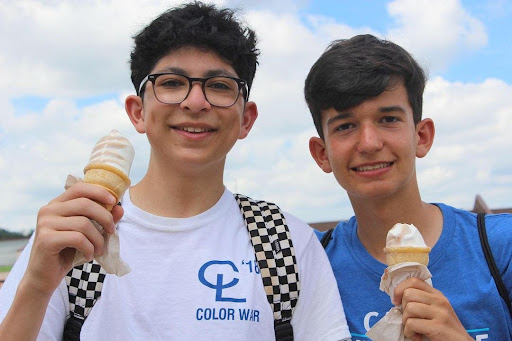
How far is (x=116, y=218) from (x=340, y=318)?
1.49 metres

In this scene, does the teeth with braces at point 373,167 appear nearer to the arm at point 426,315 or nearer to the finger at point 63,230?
the arm at point 426,315

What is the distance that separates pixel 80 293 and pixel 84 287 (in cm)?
4

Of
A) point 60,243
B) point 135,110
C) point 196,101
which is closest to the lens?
point 60,243

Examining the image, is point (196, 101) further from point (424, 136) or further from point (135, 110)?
point (424, 136)

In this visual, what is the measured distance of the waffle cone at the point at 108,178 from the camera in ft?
8.88

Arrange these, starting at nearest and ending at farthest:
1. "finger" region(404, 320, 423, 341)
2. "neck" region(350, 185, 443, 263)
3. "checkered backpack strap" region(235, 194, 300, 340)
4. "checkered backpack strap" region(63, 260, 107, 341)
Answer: "finger" region(404, 320, 423, 341)
"checkered backpack strap" region(63, 260, 107, 341)
"checkered backpack strap" region(235, 194, 300, 340)
"neck" region(350, 185, 443, 263)

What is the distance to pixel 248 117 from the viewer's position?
12.7 feet

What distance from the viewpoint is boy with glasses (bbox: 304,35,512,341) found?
3510mm

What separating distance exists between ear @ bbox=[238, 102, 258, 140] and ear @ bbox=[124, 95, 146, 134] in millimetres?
714

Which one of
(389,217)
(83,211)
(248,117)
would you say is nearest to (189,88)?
(248,117)

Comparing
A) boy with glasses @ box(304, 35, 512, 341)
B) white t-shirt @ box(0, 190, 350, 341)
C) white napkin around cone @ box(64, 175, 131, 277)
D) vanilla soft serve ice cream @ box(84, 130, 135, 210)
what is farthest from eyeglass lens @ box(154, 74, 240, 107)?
white napkin around cone @ box(64, 175, 131, 277)

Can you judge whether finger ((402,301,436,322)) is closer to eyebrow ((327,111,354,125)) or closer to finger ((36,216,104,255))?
eyebrow ((327,111,354,125))

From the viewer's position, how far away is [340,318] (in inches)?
129

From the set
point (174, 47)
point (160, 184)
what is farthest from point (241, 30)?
point (160, 184)
